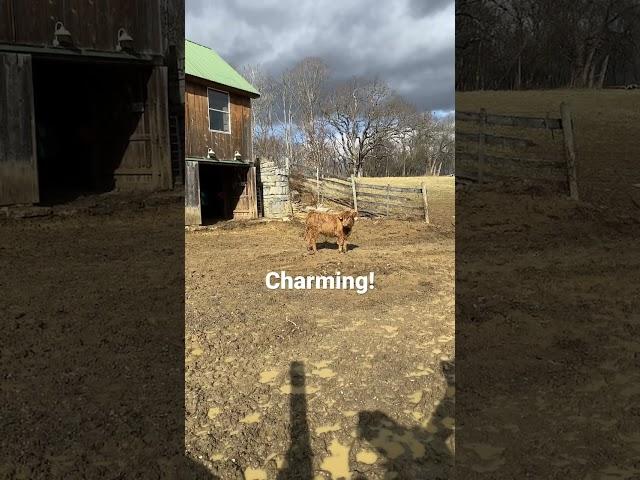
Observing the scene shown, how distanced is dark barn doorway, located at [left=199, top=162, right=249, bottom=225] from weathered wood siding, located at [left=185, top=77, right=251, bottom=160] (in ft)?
0.29

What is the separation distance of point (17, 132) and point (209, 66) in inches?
238

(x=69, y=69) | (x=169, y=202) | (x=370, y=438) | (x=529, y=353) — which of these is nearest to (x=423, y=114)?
(x=370, y=438)

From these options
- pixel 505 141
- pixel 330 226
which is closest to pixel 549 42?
pixel 505 141

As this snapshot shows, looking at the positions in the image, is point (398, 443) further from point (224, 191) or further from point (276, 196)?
point (276, 196)

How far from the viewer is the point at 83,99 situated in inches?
341

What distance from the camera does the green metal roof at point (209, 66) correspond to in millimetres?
1447

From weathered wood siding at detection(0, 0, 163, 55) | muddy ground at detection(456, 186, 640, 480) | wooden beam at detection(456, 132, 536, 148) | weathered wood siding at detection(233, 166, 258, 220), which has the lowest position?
muddy ground at detection(456, 186, 640, 480)

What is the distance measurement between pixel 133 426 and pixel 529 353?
207cm

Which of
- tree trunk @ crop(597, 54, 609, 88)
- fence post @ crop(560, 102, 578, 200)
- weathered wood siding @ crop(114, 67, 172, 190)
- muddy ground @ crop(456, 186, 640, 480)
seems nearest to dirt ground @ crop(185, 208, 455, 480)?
muddy ground @ crop(456, 186, 640, 480)

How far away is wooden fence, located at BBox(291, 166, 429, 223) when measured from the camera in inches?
80.8

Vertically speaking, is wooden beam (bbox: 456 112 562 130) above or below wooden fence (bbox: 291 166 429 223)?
above

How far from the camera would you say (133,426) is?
196cm

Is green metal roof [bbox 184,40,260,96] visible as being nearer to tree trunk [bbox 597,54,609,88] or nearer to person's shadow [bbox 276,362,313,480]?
person's shadow [bbox 276,362,313,480]

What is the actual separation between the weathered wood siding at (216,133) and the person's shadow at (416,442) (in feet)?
3.98
